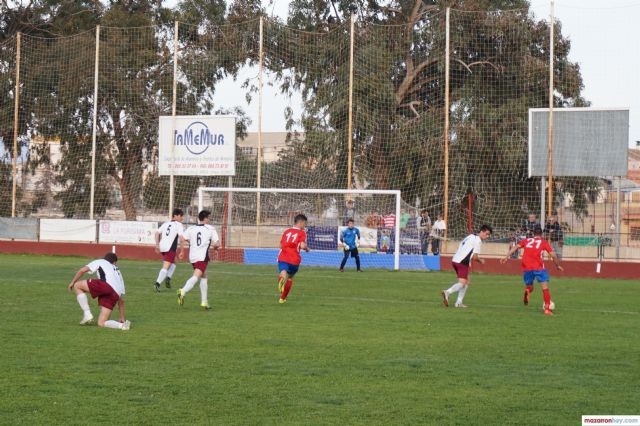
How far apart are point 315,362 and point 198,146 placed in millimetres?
31015

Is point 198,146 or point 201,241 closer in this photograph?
point 201,241

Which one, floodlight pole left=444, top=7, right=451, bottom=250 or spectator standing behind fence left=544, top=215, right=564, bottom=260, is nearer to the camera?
spectator standing behind fence left=544, top=215, right=564, bottom=260

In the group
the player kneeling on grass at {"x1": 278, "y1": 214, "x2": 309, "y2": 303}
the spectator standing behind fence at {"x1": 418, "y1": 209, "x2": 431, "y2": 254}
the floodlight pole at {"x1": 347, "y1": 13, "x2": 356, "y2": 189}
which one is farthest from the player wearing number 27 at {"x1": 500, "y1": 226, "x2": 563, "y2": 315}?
the floodlight pole at {"x1": 347, "y1": 13, "x2": 356, "y2": 189}

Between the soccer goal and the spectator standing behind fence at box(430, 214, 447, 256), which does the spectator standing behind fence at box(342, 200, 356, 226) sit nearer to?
the soccer goal

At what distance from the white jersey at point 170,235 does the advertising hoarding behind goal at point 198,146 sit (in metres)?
17.1

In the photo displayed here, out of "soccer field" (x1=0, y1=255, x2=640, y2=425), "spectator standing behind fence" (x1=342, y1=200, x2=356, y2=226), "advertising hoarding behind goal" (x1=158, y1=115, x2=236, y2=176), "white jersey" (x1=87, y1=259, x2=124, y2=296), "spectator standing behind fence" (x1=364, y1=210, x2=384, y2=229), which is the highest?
"advertising hoarding behind goal" (x1=158, y1=115, x2=236, y2=176)

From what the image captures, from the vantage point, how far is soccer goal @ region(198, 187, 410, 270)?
125 ft

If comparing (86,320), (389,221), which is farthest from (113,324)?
(389,221)

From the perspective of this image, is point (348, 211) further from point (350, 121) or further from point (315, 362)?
point (315, 362)

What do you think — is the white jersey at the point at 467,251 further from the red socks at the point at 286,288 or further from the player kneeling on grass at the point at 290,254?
the red socks at the point at 286,288

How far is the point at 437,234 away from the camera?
3872cm

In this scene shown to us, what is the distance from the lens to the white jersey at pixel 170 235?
25.1m

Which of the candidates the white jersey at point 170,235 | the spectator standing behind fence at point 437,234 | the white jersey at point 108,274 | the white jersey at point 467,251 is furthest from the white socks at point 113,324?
the spectator standing behind fence at point 437,234

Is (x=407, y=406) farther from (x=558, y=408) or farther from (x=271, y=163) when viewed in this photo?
(x=271, y=163)
